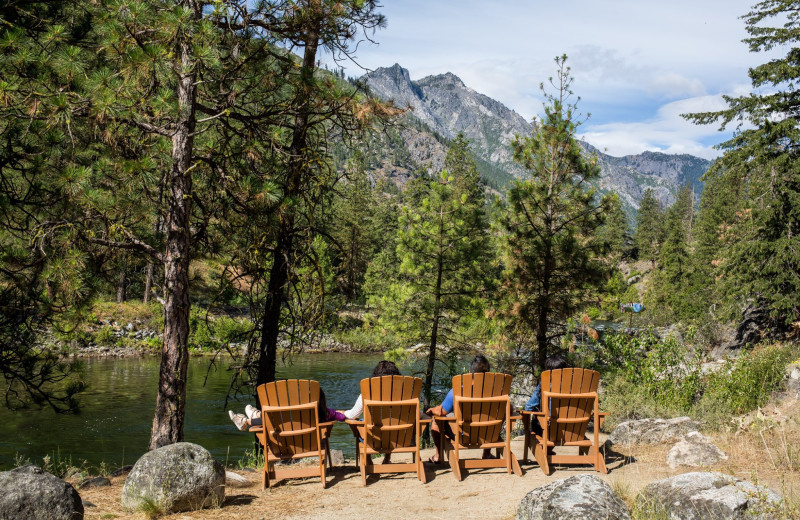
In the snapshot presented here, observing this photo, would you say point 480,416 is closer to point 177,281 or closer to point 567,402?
point 567,402

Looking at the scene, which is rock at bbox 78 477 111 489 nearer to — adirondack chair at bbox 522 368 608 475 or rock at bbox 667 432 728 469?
adirondack chair at bbox 522 368 608 475

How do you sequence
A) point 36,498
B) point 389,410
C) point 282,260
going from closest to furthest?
point 36,498, point 389,410, point 282,260

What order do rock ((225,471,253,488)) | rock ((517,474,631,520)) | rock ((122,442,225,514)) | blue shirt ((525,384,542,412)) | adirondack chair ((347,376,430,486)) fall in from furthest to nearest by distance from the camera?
blue shirt ((525,384,542,412)) < rock ((225,471,253,488)) < adirondack chair ((347,376,430,486)) < rock ((122,442,225,514)) < rock ((517,474,631,520))

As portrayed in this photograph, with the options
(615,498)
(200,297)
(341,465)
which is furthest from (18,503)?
(200,297)

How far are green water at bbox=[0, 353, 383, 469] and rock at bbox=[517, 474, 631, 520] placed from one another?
4.17 metres

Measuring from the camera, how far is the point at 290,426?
5234mm

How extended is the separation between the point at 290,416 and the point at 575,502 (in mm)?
2699

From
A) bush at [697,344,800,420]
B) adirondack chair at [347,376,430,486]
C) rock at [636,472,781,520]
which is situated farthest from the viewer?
bush at [697,344,800,420]

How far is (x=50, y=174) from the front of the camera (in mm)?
6309

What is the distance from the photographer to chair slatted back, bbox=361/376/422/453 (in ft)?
17.3

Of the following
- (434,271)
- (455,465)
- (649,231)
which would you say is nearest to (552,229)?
(434,271)

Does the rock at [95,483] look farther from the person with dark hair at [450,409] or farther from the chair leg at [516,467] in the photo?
the chair leg at [516,467]

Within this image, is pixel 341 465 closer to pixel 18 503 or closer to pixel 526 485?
pixel 526 485

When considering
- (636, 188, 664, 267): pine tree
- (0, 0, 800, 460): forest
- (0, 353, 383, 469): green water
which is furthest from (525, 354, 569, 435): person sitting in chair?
(636, 188, 664, 267): pine tree
